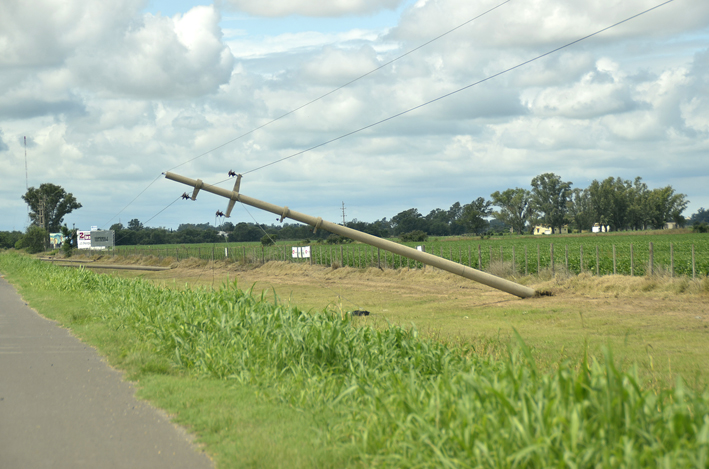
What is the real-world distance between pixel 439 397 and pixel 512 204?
139 m

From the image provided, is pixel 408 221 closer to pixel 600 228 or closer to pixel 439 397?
pixel 600 228

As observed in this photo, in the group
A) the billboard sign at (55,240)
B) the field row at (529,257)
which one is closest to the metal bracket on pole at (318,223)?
Result: the field row at (529,257)

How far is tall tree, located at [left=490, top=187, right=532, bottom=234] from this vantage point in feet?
455

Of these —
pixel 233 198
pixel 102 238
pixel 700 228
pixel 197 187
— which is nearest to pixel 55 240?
pixel 102 238

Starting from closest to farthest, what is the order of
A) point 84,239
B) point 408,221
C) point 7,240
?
point 84,239, point 408,221, point 7,240

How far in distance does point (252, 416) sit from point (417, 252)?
15.3 meters

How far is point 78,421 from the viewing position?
659 centimetres

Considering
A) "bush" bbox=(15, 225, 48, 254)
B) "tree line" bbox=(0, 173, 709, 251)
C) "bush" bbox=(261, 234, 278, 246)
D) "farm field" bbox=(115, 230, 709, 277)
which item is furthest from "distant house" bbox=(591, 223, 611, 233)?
"bush" bbox=(15, 225, 48, 254)

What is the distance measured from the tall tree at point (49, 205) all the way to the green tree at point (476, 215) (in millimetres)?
79196

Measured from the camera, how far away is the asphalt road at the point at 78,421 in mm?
5398

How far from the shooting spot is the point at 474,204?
136250 millimetres

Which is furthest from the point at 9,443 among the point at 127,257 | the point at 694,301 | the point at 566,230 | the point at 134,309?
the point at 566,230

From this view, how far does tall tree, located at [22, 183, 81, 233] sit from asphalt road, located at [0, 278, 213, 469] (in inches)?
4408

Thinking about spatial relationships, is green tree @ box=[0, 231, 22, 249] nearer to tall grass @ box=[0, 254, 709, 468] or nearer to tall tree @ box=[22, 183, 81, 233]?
tall tree @ box=[22, 183, 81, 233]
